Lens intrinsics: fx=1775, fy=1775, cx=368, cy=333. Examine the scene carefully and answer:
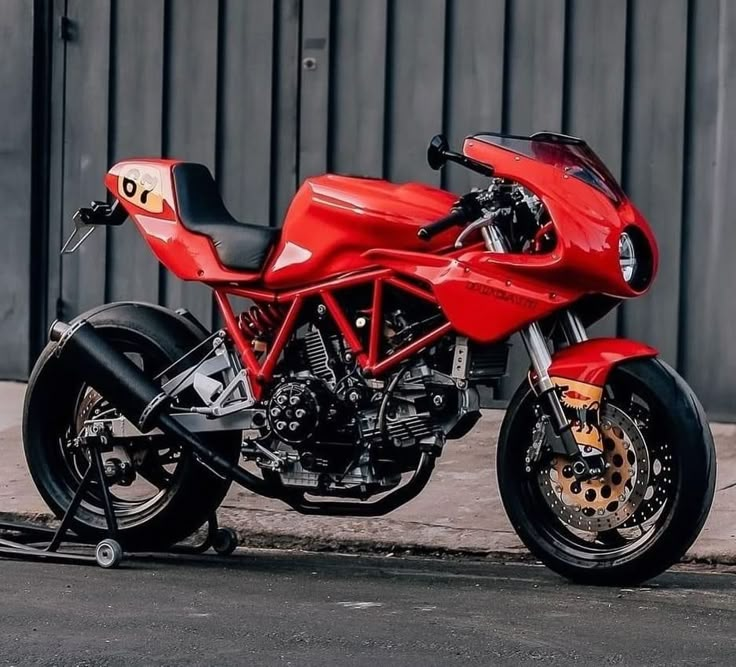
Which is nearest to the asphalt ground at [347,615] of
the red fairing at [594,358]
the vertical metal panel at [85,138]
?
the red fairing at [594,358]

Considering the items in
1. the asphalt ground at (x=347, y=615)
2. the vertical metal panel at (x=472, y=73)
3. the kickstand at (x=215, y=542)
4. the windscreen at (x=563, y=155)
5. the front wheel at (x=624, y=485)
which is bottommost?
the kickstand at (x=215, y=542)

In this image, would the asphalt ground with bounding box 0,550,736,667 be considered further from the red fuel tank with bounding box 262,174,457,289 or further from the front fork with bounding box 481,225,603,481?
the red fuel tank with bounding box 262,174,457,289

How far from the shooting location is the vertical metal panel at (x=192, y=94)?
9125 mm

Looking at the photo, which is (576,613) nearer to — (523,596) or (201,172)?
(523,596)

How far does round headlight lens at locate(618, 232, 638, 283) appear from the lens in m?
5.51

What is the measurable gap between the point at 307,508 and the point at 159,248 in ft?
3.48

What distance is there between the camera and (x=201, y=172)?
6352 millimetres

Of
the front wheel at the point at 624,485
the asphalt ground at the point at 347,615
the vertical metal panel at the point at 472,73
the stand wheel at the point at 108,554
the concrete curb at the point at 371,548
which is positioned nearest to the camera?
the asphalt ground at the point at 347,615

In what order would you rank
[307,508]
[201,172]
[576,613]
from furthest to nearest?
[201,172] → [307,508] → [576,613]

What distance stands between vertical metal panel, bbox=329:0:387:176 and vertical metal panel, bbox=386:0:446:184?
0.06m

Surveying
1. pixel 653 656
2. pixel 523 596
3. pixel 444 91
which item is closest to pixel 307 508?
pixel 523 596

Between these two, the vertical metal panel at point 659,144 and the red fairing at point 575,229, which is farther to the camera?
the vertical metal panel at point 659,144

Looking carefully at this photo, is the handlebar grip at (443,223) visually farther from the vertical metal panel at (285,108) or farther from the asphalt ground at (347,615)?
the vertical metal panel at (285,108)

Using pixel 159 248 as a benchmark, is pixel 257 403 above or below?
below
